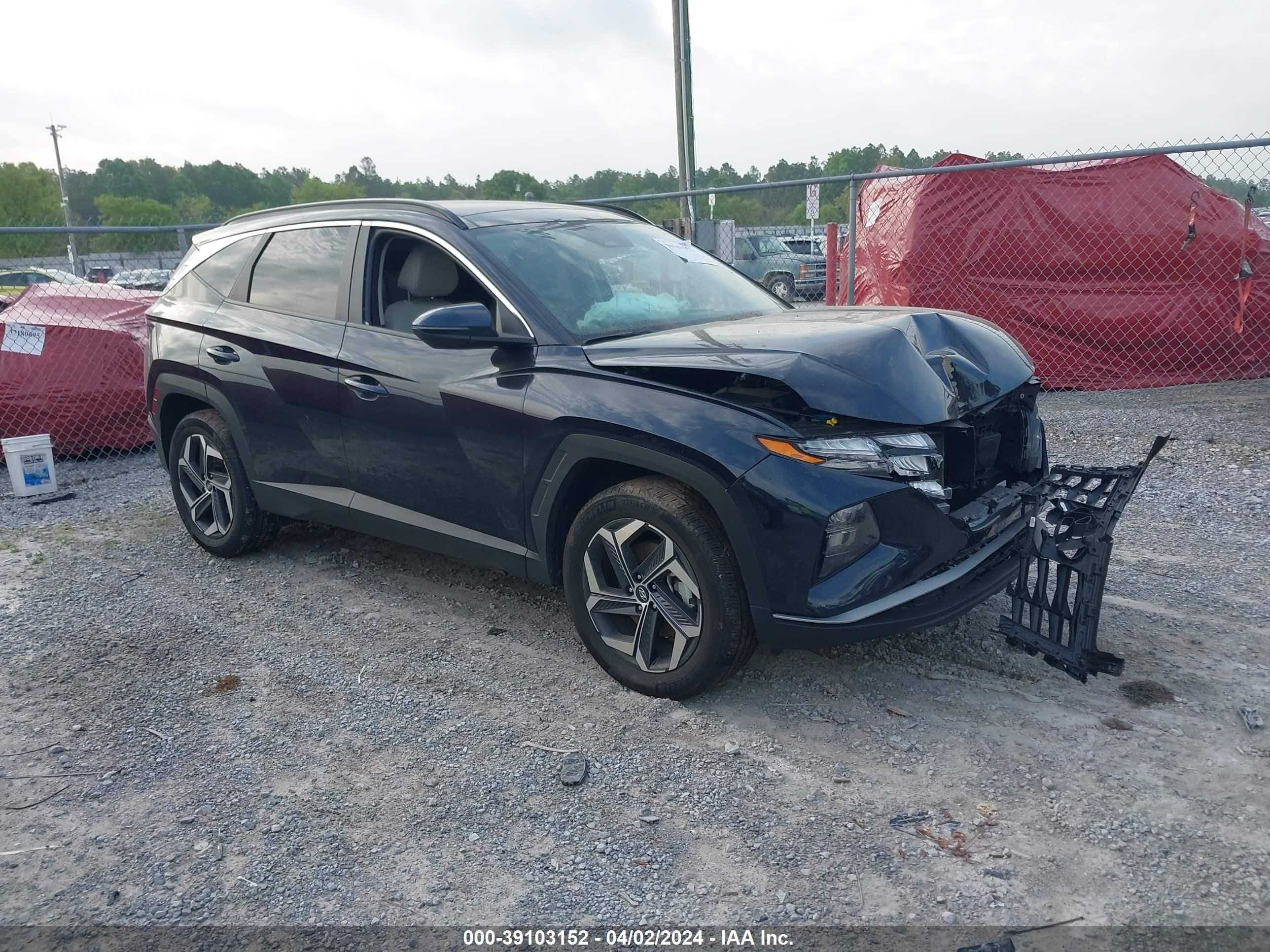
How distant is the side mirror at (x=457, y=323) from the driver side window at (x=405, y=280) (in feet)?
1.46

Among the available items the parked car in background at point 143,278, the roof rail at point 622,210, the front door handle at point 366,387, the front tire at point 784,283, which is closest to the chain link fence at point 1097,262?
the roof rail at point 622,210

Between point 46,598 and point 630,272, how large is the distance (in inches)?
135

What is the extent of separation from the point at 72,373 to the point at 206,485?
3.53 meters

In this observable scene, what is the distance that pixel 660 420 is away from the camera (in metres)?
3.31

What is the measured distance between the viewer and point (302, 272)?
4.72m

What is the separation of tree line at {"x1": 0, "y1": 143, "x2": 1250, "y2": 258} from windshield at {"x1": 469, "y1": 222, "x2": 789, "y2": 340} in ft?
2.66

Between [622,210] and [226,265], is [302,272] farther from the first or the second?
[622,210]

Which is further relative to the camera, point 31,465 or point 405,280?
point 31,465

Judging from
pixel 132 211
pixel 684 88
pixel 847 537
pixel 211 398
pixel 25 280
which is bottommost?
pixel 847 537

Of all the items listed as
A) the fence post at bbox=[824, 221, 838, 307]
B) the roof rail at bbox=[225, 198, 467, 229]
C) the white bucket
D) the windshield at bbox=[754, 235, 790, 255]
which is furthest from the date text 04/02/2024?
the windshield at bbox=[754, 235, 790, 255]

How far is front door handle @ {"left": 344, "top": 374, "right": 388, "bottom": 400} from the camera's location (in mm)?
4176

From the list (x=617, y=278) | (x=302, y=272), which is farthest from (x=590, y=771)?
(x=302, y=272)

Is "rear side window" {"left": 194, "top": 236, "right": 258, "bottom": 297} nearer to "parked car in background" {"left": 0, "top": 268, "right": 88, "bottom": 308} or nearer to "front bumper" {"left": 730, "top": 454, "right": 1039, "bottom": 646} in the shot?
"front bumper" {"left": 730, "top": 454, "right": 1039, "bottom": 646}

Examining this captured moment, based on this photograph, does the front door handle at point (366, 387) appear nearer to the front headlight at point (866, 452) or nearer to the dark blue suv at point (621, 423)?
the dark blue suv at point (621, 423)
